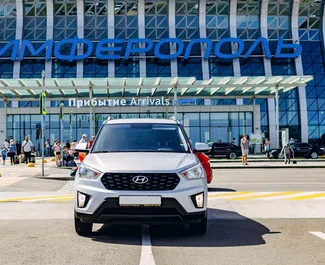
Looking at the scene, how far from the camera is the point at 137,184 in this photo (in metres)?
6.24

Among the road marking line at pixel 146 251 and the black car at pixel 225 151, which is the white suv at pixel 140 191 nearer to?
the road marking line at pixel 146 251

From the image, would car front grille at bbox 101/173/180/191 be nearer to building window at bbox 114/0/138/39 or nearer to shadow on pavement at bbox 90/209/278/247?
shadow on pavement at bbox 90/209/278/247

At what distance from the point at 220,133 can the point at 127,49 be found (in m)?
12.9

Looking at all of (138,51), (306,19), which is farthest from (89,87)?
(306,19)

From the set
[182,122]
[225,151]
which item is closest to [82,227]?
[225,151]

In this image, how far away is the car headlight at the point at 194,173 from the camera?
6434mm

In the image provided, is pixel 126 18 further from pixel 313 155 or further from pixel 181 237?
pixel 181 237

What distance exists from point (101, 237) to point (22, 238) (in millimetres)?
1129

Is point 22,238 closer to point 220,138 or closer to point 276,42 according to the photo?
point 220,138

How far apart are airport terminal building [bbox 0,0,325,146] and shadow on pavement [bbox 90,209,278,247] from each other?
36250mm

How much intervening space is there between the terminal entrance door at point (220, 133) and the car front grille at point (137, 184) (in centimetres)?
3861

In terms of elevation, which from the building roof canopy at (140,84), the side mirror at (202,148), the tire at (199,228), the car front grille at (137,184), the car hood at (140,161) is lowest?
the tire at (199,228)

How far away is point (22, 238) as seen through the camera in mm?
6793

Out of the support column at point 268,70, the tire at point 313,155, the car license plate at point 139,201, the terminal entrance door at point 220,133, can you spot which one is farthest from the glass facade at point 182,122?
the car license plate at point 139,201
